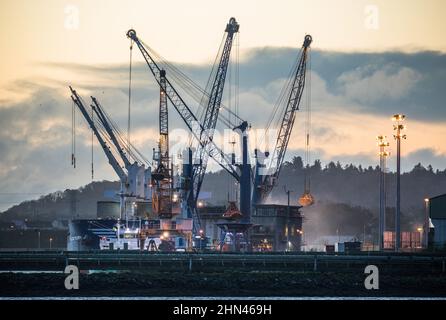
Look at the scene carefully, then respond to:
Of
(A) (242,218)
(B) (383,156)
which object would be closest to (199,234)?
(A) (242,218)

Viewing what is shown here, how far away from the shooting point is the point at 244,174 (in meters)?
162

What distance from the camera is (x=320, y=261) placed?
238 feet

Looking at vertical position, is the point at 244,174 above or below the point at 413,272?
above

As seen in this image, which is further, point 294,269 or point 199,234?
point 199,234

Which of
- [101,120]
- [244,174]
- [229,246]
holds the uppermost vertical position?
[101,120]

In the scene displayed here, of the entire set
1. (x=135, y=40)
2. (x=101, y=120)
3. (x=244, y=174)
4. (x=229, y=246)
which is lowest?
(x=229, y=246)
